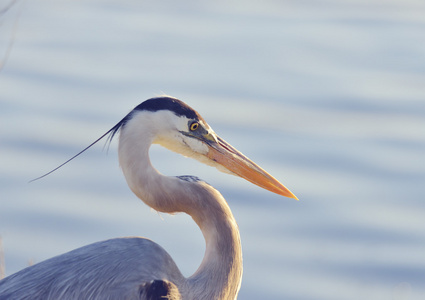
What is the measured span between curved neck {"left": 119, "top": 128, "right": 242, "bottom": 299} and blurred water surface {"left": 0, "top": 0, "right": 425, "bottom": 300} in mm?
1131

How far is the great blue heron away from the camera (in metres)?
4.48

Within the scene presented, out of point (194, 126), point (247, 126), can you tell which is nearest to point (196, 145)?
point (194, 126)

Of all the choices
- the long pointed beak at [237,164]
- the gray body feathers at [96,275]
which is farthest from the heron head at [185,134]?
the gray body feathers at [96,275]

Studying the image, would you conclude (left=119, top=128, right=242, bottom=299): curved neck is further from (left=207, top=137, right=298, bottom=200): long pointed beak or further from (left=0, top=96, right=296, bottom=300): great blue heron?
(left=207, top=137, right=298, bottom=200): long pointed beak

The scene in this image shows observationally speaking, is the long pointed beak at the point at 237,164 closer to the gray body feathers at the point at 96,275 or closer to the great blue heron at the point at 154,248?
the great blue heron at the point at 154,248

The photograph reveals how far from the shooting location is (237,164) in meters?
5.20

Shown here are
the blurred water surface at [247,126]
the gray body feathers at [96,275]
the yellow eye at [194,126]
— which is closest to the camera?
the gray body feathers at [96,275]

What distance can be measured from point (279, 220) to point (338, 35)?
3087mm

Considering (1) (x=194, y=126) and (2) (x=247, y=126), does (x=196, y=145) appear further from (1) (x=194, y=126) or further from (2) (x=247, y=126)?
(2) (x=247, y=126)

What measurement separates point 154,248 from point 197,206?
333mm

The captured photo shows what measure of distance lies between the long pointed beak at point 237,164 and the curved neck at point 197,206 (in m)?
0.27

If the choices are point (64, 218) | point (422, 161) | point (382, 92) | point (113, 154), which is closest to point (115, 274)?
point (64, 218)

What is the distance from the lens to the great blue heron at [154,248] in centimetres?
448

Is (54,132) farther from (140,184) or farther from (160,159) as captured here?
(140,184)
